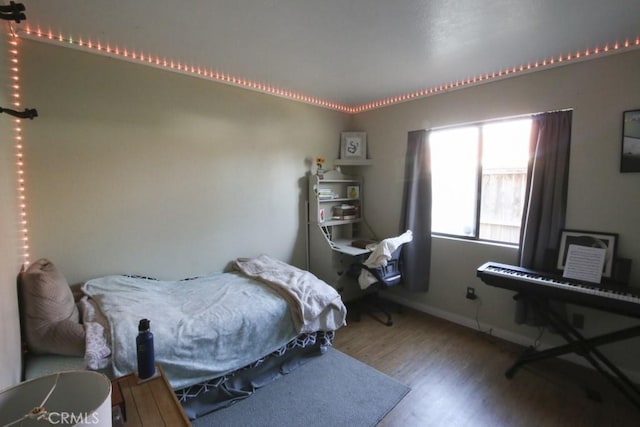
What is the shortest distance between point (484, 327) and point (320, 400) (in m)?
1.96

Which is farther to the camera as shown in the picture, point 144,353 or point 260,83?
point 260,83

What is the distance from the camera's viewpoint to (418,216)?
348 centimetres

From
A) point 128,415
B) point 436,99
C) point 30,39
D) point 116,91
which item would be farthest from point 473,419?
point 30,39

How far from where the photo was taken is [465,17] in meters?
1.83

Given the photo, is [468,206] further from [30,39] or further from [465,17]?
[30,39]

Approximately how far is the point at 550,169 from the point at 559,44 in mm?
966

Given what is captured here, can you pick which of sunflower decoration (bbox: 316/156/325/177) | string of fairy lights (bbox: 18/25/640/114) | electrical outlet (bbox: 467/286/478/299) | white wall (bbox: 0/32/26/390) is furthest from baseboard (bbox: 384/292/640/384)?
white wall (bbox: 0/32/26/390)

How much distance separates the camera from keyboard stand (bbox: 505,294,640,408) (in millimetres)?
2027

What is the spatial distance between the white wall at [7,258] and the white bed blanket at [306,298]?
1.55 meters

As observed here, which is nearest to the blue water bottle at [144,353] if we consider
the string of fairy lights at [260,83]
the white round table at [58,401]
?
the white round table at [58,401]

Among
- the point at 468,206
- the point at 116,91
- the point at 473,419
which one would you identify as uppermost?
the point at 116,91

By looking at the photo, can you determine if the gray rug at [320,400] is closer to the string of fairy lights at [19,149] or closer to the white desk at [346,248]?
the white desk at [346,248]

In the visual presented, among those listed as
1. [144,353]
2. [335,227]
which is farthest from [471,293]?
[144,353]

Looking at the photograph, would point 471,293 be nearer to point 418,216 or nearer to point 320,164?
point 418,216
